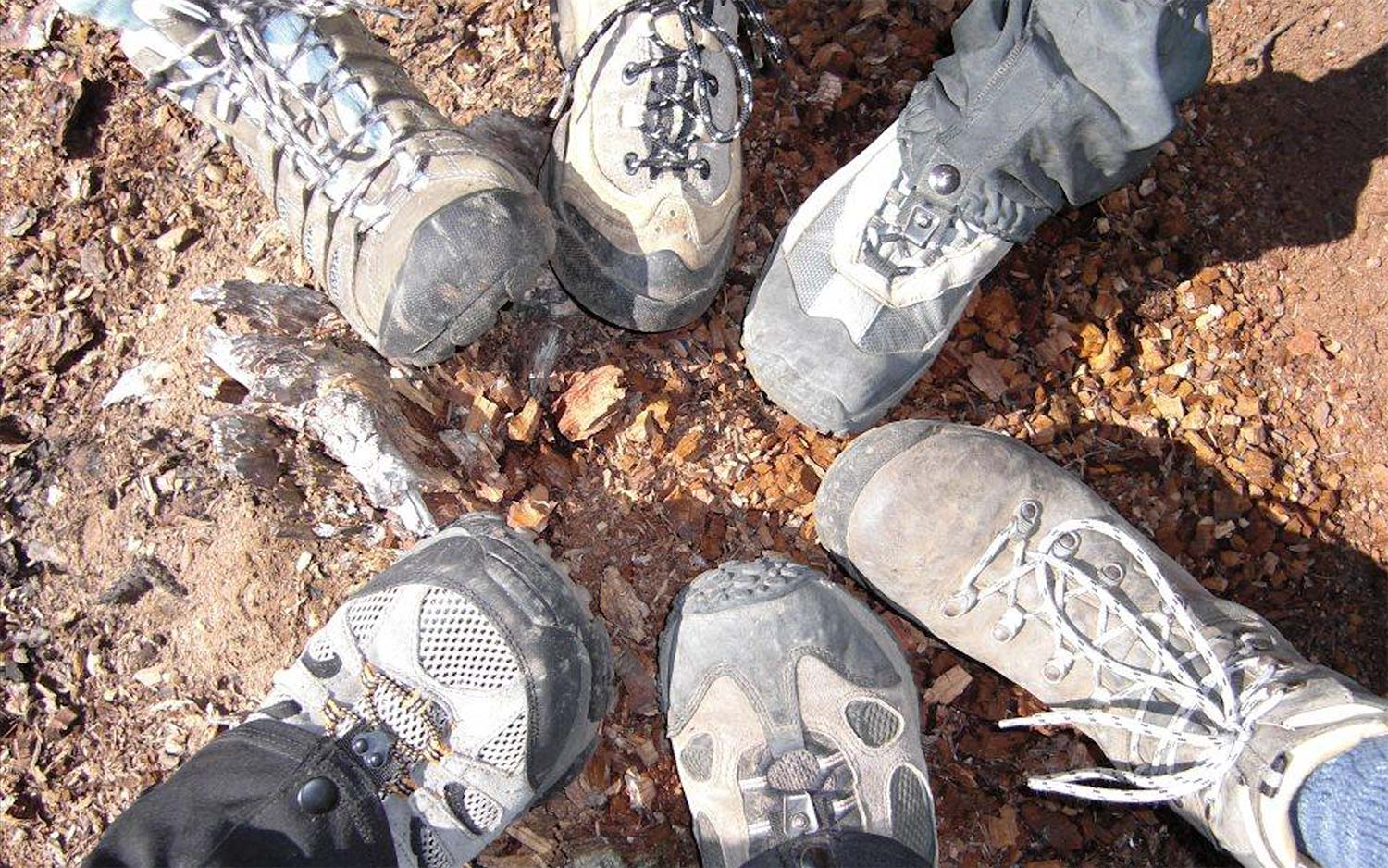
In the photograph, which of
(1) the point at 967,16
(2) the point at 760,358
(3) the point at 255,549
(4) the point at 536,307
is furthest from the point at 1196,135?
(3) the point at 255,549

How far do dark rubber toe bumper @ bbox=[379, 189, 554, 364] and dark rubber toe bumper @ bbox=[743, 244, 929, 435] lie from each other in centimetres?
57

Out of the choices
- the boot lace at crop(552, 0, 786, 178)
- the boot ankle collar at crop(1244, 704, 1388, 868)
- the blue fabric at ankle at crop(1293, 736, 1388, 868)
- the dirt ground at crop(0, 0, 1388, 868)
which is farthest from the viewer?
the dirt ground at crop(0, 0, 1388, 868)

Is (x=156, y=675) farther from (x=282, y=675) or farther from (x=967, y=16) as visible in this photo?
(x=967, y=16)

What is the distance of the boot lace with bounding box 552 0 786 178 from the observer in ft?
7.24

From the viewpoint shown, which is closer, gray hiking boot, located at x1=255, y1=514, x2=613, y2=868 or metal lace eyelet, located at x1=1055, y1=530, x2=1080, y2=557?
gray hiking boot, located at x1=255, y1=514, x2=613, y2=868

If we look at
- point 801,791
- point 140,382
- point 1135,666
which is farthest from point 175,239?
point 1135,666

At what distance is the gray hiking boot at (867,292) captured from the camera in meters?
2.24

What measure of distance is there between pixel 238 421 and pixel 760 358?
48.4 inches

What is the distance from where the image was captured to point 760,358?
234 centimetres

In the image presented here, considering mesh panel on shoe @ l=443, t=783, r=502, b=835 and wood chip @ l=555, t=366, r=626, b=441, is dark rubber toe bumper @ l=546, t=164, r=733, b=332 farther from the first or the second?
mesh panel on shoe @ l=443, t=783, r=502, b=835

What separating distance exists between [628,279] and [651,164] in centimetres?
27

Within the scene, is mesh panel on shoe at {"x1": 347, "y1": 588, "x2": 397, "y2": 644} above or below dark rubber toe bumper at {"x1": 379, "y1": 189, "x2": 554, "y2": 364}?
below

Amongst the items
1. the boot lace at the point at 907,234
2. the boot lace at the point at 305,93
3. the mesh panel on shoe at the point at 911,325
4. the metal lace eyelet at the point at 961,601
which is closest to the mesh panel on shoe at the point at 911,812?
the metal lace eyelet at the point at 961,601

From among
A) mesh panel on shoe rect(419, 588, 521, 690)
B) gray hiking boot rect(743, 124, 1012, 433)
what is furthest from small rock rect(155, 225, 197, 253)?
gray hiking boot rect(743, 124, 1012, 433)
